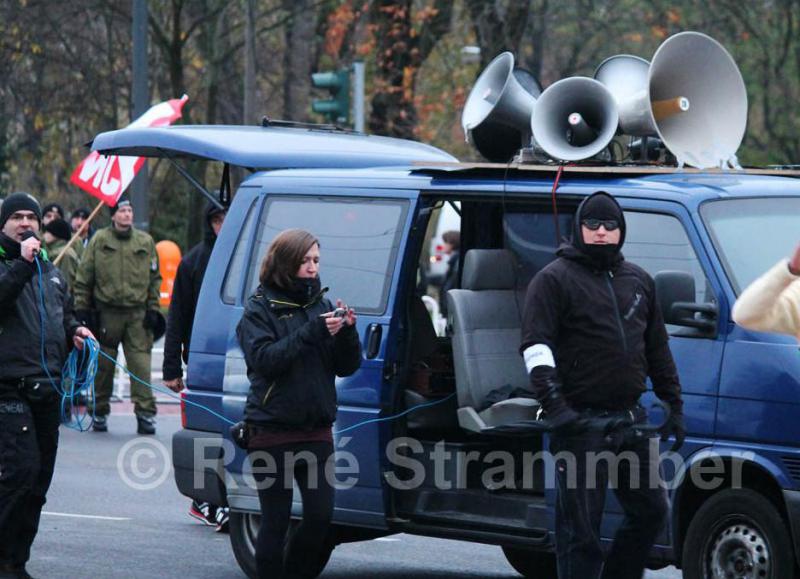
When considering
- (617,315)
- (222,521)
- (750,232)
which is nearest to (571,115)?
(750,232)

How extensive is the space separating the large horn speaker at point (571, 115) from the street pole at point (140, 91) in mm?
10442

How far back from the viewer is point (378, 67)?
24875mm

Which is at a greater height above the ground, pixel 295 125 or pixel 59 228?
pixel 295 125

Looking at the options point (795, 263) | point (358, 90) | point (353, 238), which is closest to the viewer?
point (795, 263)

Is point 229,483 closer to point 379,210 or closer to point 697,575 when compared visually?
point 379,210

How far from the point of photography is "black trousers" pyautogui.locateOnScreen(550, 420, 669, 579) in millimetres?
6781

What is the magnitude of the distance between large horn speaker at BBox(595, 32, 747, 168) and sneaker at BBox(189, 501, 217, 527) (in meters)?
3.57

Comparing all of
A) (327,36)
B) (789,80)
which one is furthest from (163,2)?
(789,80)

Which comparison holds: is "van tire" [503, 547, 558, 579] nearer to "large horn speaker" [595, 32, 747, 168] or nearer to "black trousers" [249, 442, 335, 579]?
"black trousers" [249, 442, 335, 579]

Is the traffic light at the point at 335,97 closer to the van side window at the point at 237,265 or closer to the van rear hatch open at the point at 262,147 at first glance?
the van rear hatch open at the point at 262,147

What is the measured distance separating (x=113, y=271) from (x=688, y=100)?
7016 mm

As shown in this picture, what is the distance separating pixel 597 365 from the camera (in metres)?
6.77

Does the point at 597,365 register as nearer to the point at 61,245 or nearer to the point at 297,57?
the point at 61,245

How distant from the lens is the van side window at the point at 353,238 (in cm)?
809
